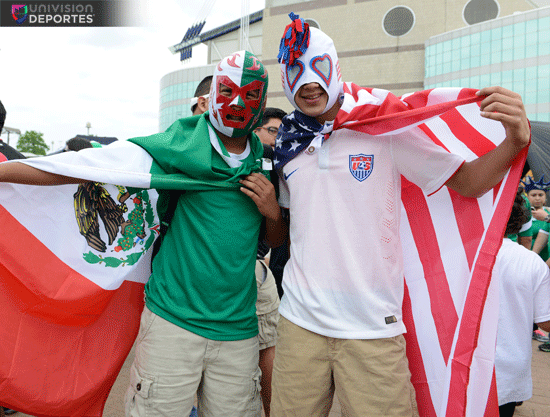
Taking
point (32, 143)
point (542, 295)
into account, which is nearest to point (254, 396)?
point (542, 295)

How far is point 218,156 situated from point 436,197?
113cm

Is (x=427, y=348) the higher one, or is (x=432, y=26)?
(x=432, y=26)

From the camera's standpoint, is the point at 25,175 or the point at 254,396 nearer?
the point at 25,175

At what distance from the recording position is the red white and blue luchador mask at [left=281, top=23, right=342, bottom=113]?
1929 millimetres

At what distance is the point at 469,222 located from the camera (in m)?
2.03

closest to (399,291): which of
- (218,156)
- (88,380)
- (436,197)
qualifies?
(436,197)

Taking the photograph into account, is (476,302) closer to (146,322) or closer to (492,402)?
(492,402)

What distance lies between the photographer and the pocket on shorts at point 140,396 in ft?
6.34

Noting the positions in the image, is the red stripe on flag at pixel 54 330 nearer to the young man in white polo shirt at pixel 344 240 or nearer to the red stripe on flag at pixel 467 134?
the young man in white polo shirt at pixel 344 240

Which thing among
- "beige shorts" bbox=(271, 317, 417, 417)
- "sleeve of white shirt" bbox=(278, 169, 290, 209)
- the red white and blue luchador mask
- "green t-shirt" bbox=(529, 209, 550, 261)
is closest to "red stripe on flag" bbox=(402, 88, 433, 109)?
the red white and blue luchador mask

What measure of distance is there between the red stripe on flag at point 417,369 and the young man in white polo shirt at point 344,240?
24 centimetres

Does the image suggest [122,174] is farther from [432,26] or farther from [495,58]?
[432,26]

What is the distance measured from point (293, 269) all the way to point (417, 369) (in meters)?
0.79

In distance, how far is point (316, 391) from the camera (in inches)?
71.1
